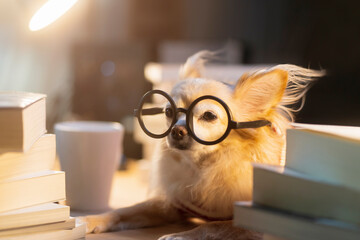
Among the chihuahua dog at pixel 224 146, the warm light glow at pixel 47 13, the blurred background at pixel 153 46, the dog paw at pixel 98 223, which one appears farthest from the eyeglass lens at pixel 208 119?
the blurred background at pixel 153 46

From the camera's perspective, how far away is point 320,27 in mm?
1684

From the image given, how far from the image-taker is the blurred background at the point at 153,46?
163 cm

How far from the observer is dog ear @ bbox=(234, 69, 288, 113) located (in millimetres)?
920

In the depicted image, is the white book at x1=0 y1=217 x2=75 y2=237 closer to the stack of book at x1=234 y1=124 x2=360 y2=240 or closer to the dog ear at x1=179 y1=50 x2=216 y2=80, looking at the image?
the stack of book at x1=234 y1=124 x2=360 y2=240

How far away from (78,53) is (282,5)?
889 millimetres

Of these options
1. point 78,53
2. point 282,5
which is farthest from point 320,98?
point 78,53

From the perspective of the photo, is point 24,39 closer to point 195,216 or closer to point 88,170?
point 88,170

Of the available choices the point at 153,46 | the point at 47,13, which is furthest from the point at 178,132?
the point at 153,46

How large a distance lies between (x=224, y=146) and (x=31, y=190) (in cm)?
39

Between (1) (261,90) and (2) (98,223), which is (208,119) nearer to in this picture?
(1) (261,90)

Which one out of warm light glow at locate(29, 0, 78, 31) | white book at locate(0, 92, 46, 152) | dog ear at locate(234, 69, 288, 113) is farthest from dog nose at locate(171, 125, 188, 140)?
warm light glow at locate(29, 0, 78, 31)

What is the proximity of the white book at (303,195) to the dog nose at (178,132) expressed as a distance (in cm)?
18

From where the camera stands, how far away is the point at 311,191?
2.27ft

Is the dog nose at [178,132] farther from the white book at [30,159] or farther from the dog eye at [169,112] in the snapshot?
the white book at [30,159]
